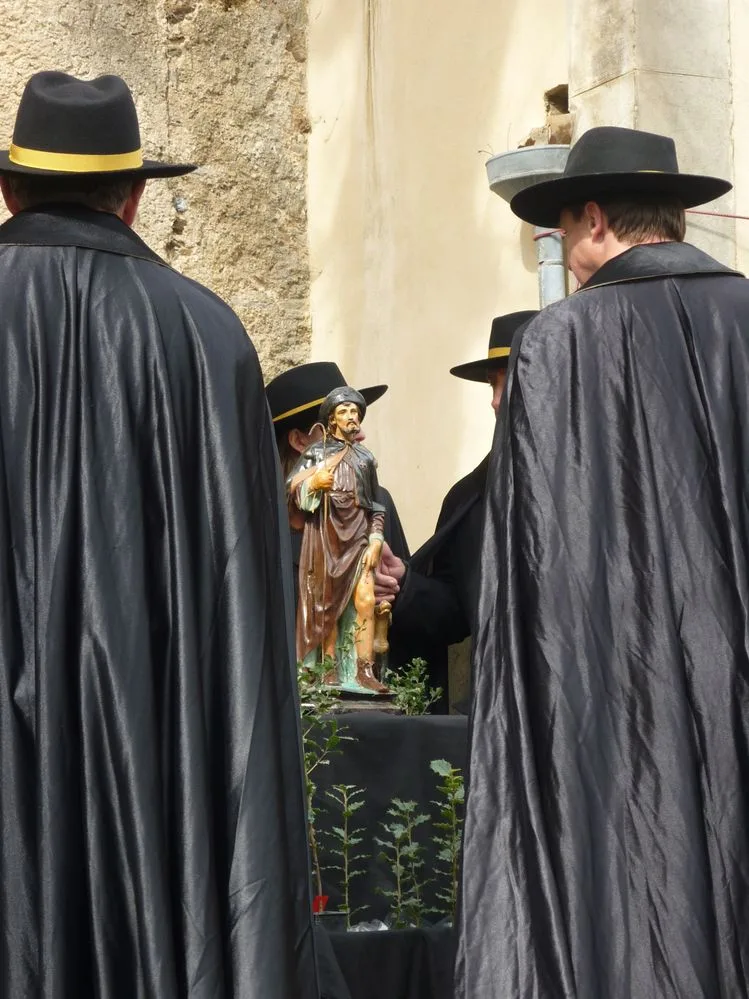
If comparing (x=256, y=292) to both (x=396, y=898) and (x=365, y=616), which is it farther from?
(x=396, y=898)

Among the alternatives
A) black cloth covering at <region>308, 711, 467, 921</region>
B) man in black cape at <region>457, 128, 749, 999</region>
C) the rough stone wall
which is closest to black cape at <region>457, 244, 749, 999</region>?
man in black cape at <region>457, 128, 749, 999</region>

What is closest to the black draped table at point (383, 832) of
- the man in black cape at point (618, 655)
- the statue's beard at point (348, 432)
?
the statue's beard at point (348, 432)

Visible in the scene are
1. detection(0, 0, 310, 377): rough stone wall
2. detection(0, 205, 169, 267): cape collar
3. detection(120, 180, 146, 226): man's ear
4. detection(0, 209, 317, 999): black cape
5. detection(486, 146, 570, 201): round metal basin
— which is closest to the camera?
detection(0, 209, 317, 999): black cape

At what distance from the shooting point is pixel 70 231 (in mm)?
3584

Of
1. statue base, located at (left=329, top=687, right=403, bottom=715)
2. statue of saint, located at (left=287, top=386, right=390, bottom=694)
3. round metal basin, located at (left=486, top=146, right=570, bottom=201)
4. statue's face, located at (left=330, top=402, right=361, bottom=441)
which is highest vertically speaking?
round metal basin, located at (left=486, top=146, right=570, bottom=201)

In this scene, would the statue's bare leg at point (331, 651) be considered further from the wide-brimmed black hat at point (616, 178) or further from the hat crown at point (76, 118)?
the hat crown at point (76, 118)

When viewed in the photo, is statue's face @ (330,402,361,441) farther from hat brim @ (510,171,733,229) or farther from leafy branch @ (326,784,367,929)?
hat brim @ (510,171,733,229)

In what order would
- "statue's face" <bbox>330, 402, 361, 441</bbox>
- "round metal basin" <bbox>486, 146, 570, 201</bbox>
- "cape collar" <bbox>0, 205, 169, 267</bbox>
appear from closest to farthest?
"cape collar" <bbox>0, 205, 169, 267</bbox>, "statue's face" <bbox>330, 402, 361, 441</bbox>, "round metal basin" <bbox>486, 146, 570, 201</bbox>

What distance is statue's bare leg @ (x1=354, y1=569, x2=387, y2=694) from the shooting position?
5.80 metres

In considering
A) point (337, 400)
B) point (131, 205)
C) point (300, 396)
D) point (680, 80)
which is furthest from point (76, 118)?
point (680, 80)

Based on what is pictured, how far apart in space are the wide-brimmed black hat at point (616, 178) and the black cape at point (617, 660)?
201 mm

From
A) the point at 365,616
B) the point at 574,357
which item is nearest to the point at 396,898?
the point at 365,616

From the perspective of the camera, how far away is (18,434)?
341 centimetres

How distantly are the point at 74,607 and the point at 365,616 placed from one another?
2.51 meters
